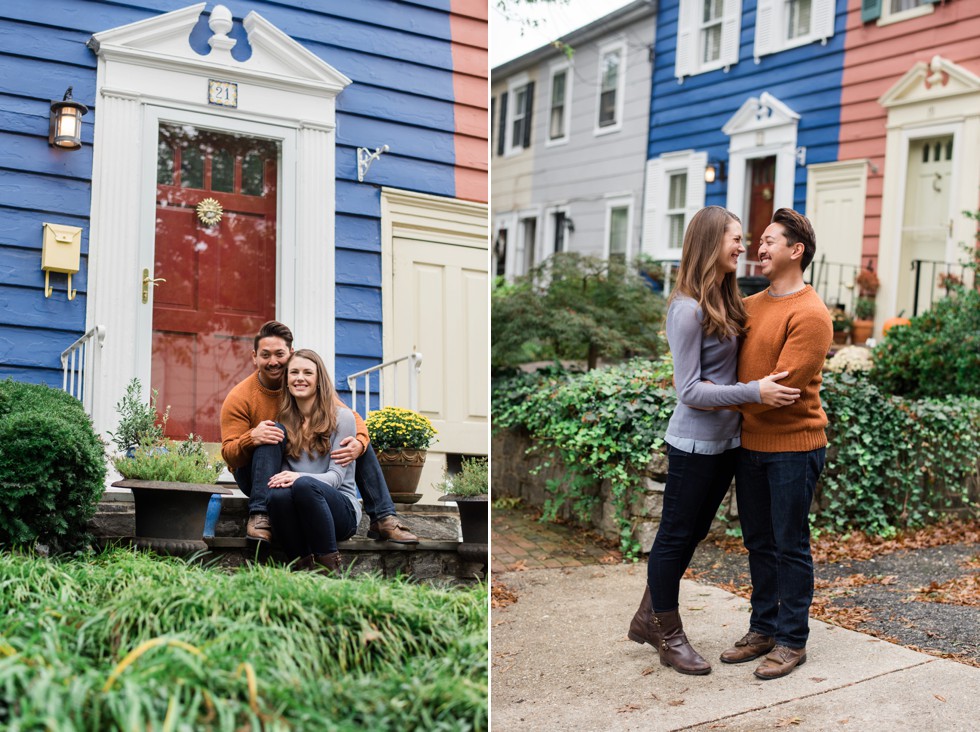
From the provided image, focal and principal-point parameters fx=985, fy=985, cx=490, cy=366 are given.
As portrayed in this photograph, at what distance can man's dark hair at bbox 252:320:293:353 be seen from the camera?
260 centimetres

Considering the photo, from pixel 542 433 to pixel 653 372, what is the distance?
758mm

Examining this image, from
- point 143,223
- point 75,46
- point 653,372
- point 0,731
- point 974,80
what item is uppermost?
point 974,80

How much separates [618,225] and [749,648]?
26.0ft

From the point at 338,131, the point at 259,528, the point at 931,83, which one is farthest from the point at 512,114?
the point at 259,528

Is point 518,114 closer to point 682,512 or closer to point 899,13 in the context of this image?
point 899,13

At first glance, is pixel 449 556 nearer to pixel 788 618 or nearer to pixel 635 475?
pixel 788 618

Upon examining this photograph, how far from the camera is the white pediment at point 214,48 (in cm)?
248

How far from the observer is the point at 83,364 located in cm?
243

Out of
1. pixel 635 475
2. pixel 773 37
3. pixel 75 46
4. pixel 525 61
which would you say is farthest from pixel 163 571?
pixel 525 61

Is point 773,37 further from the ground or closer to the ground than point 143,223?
further from the ground

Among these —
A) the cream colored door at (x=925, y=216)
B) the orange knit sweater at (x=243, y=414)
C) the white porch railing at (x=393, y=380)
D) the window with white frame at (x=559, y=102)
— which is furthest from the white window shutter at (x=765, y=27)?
the orange knit sweater at (x=243, y=414)

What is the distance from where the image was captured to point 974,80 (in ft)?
26.1

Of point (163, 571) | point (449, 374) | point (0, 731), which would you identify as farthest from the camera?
point (449, 374)

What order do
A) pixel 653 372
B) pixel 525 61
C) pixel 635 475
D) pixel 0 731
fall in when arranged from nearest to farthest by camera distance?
pixel 0 731 < pixel 635 475 < pixel 653 372 < pixel 525 61
